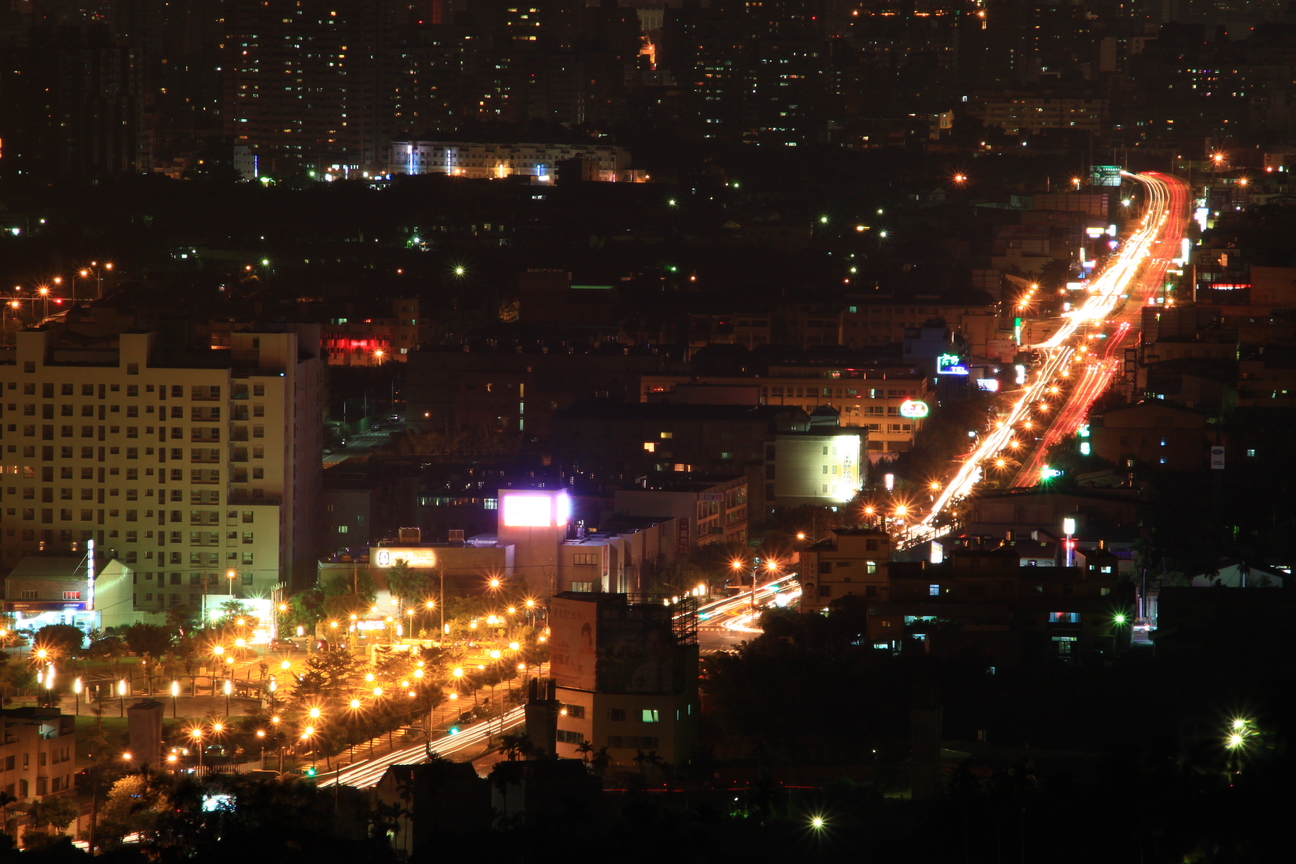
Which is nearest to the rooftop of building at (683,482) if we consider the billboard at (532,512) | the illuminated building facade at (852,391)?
the billboard at (532,512)

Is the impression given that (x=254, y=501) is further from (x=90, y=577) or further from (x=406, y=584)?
(x=406, y=584)

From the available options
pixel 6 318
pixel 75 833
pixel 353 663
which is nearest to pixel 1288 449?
pixel 353 663

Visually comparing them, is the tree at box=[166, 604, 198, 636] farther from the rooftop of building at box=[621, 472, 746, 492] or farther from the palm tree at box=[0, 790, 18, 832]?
the rooftop of building at box=[621, 472, 746, 492]

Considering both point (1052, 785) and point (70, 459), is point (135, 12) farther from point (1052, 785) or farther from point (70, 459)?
point (1052, 785)

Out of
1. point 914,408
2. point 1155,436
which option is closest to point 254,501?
point 1155,436

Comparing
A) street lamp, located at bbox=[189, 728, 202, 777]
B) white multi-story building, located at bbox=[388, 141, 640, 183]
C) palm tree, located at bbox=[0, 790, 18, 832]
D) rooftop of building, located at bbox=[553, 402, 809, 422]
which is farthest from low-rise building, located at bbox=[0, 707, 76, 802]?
white multi-story building, located at bbox=[388, 141, 640, 183]

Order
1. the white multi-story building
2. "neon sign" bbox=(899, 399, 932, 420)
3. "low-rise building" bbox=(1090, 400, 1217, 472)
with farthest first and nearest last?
1. the white multi-story building
2. "neon sign" bbox=(899, 399, 932, 420)
3. "low-rise building" bbox=(1090, 400, 1217, 472)
